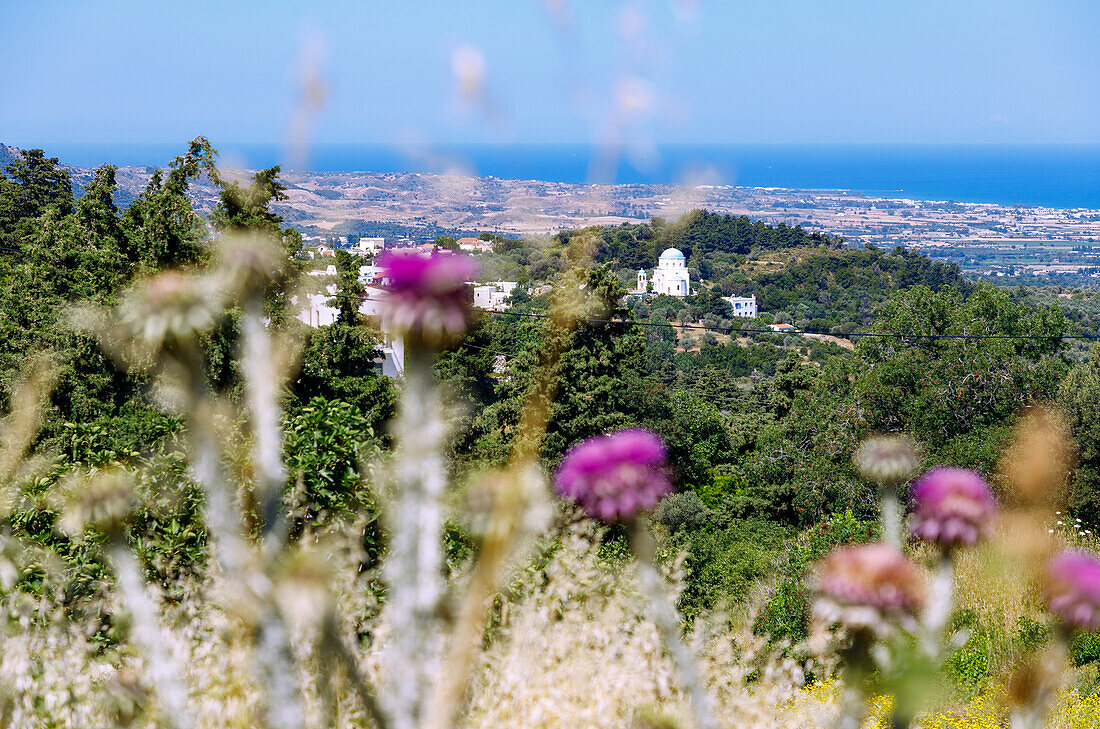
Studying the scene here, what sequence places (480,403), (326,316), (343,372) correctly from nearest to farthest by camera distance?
(343,372), (326,316), (480,403)

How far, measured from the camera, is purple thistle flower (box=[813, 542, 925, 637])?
1072 mm

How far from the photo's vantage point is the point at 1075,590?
1.15 meters

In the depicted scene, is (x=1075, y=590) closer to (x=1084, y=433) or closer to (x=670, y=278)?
(x=1084, y=433)

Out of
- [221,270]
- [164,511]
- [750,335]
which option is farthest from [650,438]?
[750,335]


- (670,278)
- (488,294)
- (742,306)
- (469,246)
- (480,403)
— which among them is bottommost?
(742,306)

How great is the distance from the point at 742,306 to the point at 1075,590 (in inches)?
3244

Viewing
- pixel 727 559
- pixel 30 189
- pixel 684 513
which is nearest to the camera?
pixel 727 559

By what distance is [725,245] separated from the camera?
10412cm

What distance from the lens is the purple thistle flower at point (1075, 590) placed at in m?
1.15

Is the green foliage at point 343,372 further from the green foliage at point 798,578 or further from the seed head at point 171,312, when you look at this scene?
the seed head at point 171,312

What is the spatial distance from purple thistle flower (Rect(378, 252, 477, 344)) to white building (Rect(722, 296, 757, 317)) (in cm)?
7956

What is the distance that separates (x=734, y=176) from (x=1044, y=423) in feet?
43.1

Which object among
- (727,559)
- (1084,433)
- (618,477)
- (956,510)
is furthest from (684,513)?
(618,477)

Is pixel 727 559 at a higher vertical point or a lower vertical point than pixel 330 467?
lower
